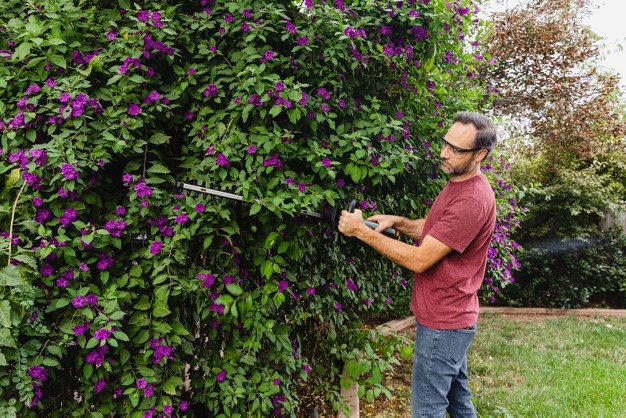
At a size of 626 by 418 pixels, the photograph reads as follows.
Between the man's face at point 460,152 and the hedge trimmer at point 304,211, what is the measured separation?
0.42 meters

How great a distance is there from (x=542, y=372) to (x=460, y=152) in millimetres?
2949

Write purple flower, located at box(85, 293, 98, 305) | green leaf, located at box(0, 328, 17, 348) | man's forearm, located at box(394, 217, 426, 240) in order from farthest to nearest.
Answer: man's forearm, located at box(394, 217, 426, 240) < purple flower, located at box(85, 293, 98, 305) < green leaf, located at box(0, 328, 17, 348)

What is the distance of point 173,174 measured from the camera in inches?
90.4

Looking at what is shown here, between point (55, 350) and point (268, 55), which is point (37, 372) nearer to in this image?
point (55, 350)

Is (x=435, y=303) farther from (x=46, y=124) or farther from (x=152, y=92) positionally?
(x=46, y=124)

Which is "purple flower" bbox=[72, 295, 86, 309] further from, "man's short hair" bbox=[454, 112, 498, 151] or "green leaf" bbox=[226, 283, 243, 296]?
"man's short hair" bbox=[454, 112, 498, 151]

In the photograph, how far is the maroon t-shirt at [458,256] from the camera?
6.77 feet

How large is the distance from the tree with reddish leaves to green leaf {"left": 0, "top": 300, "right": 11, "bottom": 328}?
628 cm

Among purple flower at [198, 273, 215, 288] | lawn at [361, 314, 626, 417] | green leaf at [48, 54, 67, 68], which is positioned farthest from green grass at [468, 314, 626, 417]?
green leaf at [48, 54, 67, 68]

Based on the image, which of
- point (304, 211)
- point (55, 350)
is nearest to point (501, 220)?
point (304, 211)

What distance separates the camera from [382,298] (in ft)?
10.5

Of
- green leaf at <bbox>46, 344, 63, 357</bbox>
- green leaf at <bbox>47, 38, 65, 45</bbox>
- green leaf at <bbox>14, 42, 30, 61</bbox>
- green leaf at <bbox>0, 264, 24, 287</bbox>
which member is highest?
green leaf at <bbox>47, 38, 65, 45</bbox>

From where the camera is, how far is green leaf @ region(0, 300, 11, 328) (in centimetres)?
168

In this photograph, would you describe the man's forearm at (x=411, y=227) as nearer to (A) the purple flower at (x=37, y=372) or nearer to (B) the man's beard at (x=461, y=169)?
(B) the man's beard at (x=461, y=169)
